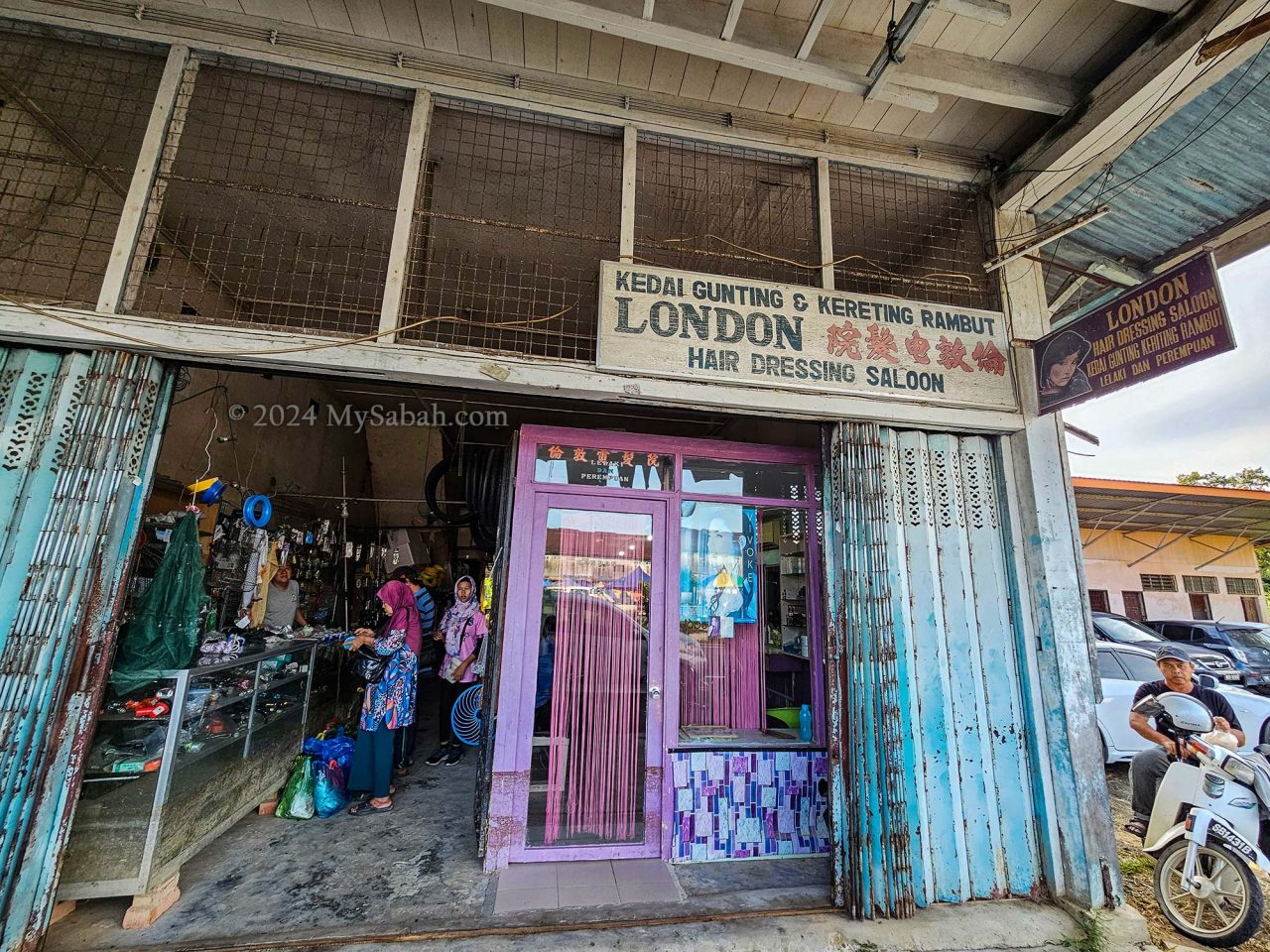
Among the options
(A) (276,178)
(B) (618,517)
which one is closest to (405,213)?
(A) (276,178)

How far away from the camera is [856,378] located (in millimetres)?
3689

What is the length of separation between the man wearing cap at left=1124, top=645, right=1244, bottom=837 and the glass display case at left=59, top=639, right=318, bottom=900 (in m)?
6.46

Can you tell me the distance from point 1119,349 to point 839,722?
2803 millimetres

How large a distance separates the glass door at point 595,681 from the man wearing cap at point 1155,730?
3655 millimetres

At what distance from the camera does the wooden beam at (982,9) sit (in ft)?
9.86

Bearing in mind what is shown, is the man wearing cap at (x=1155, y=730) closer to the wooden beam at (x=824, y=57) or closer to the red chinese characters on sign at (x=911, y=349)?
the red chinese characters on sign at (x=911, y=349)

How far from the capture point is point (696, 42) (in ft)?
10.7

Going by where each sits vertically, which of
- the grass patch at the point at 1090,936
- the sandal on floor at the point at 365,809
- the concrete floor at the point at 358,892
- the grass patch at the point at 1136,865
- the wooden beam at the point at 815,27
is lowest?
the grass patch at the point at 1136,865

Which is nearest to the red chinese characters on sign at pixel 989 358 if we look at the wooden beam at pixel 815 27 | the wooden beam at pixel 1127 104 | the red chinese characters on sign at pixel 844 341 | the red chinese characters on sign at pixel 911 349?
the red chinese characters on sign at pixel 911 349

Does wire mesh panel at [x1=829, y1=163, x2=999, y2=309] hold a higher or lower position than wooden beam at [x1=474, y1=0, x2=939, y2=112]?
lower

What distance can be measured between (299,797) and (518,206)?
16.6 ft

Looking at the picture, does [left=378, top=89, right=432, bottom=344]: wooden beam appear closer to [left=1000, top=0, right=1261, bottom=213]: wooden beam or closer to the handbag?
the handbag

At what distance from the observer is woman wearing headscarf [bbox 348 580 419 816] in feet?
14.8
